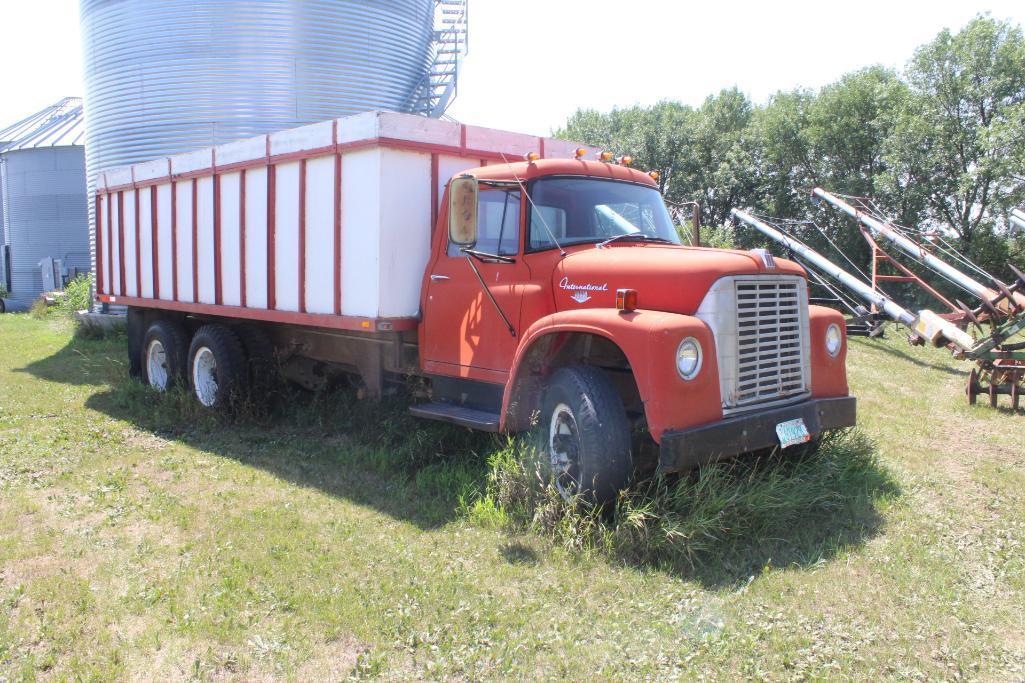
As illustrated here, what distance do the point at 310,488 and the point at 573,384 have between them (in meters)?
2.47

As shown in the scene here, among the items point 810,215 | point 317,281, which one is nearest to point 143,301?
point 317,281

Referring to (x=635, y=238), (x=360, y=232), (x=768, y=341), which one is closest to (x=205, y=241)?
(x=360, y=232)

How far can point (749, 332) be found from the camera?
15.9 feet

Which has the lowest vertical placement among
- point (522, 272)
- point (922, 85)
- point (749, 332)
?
point (749, 332)

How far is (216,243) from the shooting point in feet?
27.6

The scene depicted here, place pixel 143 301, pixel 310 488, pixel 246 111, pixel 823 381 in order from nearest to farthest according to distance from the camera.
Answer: pixel 823 381 → pixel 310 488 → pixel 143 301 → pixel 246 111

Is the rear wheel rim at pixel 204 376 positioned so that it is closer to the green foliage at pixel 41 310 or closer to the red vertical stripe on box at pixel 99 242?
the red vertical stripe on box at pixel 99 242

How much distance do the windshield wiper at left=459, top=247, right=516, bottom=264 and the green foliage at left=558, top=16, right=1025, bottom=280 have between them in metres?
13.0

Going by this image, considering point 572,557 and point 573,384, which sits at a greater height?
point 573,384

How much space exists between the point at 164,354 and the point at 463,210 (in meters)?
6.09

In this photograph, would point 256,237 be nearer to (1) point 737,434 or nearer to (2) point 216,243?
(2) point 216,243

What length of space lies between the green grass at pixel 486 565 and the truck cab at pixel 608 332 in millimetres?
399

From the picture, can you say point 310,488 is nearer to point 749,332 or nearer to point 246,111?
point 749,332

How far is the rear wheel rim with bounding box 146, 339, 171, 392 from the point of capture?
9859mm
